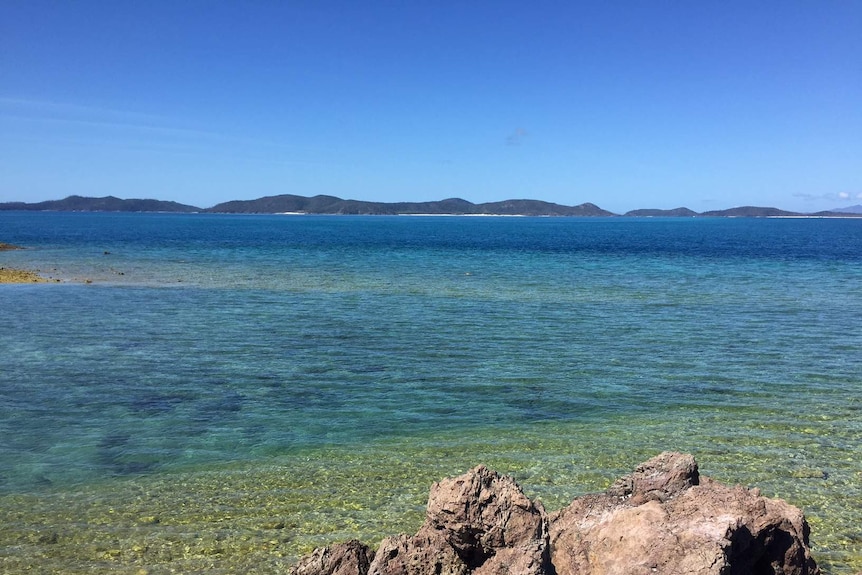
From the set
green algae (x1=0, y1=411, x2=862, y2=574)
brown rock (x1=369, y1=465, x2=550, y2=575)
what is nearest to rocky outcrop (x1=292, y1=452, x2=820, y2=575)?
brown rock (x1=369, y1=465, x2=550, y2=575)

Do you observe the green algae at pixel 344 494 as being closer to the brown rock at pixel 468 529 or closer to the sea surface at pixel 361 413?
the sea surface at pixel 361 413

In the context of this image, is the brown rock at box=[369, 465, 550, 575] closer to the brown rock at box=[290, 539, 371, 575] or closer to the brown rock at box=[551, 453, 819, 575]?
the brown rock at box=[290, 539, 371, 575]

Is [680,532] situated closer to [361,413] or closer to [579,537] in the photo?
[579,537]

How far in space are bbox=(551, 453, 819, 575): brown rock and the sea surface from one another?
2737mm

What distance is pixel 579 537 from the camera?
6113 millimetres

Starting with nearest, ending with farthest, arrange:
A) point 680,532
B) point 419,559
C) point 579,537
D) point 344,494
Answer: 1. point 680,532
2. point 579,537
3. point 419,559
4. point 344,494

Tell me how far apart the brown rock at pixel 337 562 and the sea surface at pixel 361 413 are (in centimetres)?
208

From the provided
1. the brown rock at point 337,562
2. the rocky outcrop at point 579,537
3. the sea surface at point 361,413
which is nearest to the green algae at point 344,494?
the sea surface at point 361,413

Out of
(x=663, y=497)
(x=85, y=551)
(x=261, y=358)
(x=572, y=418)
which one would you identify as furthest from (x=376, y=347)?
(x=663, y=497)

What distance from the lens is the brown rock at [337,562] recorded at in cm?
643

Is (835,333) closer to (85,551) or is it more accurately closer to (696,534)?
(696,534)

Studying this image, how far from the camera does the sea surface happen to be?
947cm

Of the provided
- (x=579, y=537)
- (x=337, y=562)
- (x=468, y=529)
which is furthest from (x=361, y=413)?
(x=579, y=537)

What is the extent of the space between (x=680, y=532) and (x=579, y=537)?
1.00 meters
